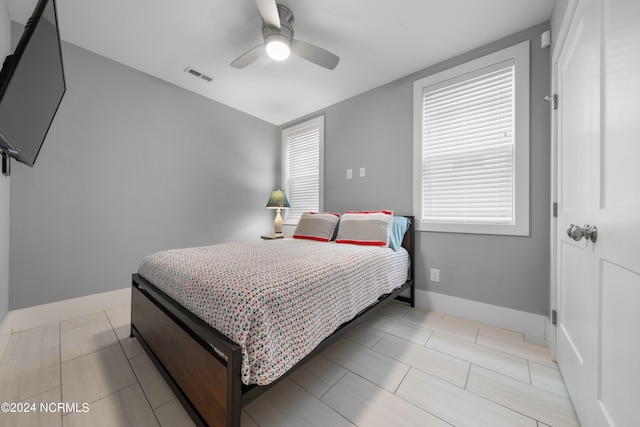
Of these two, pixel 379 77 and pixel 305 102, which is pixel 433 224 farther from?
pixel 305 102

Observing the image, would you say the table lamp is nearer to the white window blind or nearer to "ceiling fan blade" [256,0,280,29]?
the white window blind

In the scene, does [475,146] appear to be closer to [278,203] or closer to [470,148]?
[470,148]

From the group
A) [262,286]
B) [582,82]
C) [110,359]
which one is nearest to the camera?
[262,286]

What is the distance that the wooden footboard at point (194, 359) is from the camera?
0.86 meters

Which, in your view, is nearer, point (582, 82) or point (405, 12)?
point (582, 82)

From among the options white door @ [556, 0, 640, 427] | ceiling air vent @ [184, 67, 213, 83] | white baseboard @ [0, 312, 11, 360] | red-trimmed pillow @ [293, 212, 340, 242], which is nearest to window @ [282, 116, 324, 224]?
red-trimmed pillow @ [293, 212, 340, 242]

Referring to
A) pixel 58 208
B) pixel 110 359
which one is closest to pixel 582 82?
pixel 110 359

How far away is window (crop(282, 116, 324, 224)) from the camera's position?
3.46 meters

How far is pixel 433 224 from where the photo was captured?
2.37 m

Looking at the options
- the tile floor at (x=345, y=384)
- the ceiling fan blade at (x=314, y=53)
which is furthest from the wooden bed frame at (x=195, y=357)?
the ceiling fan blade at (x=314, y=53)

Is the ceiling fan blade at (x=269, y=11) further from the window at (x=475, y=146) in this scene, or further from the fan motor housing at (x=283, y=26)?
the window at (x=475, y=146)

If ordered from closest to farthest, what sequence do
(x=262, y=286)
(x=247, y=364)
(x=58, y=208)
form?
1. (x=247, y=364)
2. (x=262, y=286)
3. (x=58, y=208)

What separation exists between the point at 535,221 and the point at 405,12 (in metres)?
1.94

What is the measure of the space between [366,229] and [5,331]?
2936mm
